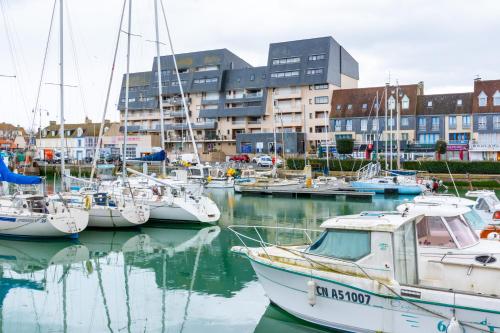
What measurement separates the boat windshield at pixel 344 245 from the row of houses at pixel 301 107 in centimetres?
5168

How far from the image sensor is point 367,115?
73438mm

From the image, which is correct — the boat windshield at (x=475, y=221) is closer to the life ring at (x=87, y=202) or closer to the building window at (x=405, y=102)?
the life ring at (x=87, y=202)

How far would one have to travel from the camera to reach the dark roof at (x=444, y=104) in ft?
225

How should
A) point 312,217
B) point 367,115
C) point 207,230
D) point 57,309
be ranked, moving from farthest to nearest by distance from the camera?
1. point 367,115
2. point 312,217
3. point 207,230
4. point 57,309

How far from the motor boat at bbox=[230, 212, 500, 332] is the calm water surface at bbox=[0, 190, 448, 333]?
44.9 inches

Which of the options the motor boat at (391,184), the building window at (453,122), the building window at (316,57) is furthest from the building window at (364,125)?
the motor boat at (391,184)

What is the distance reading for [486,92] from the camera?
67625mm

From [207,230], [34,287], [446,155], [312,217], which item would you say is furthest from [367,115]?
[34,287]

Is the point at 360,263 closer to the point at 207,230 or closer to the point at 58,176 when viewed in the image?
the point at 207,230

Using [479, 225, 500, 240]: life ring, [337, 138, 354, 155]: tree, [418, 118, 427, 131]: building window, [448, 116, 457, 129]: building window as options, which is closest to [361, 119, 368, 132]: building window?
[337, 138, 354, 155]: tree

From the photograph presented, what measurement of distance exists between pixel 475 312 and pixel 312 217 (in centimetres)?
2345

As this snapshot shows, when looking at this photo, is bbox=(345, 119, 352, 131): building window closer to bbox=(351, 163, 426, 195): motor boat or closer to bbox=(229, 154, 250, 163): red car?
bbox=(229, 154, 250, 163): red car

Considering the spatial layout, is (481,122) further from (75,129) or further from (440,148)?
(75,129)

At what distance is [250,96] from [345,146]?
22.9m
